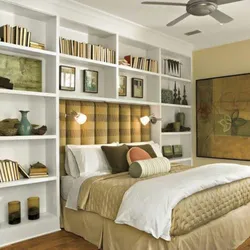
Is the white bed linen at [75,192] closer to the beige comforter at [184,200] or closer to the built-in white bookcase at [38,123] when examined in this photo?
the beige comforter at [184,200]

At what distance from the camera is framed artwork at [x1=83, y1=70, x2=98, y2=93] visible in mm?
4016

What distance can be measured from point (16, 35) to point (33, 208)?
1935 millimetres

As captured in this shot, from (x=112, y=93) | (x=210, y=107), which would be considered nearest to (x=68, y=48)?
(x=112, y=93)

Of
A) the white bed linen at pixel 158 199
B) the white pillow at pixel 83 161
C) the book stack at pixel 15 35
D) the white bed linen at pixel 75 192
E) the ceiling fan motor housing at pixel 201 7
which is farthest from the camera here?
the white pillow at pixel 83 161

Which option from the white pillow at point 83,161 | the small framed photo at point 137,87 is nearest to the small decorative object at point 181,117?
the small framed photo at point 137,87

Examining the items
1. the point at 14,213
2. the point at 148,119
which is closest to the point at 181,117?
the point at 148,119

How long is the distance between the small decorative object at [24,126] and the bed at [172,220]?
29.1 inches

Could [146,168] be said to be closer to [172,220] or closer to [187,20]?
[172,220]

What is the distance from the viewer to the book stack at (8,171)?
2.99 meters

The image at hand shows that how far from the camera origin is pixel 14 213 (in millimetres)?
Answer: 3125

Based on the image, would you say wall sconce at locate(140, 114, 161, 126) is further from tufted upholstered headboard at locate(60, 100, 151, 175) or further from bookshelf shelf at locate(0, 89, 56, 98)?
bookshelf shelf at locate(0, 89, 56, 98)

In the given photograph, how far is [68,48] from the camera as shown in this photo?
3.62 m

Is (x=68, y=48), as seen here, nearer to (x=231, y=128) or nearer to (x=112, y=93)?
(x=112, y=93)

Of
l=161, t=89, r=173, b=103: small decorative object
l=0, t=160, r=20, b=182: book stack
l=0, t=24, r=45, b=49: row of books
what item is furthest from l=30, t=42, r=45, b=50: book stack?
l=161, t=89, r=173, b=103: small decorative object
